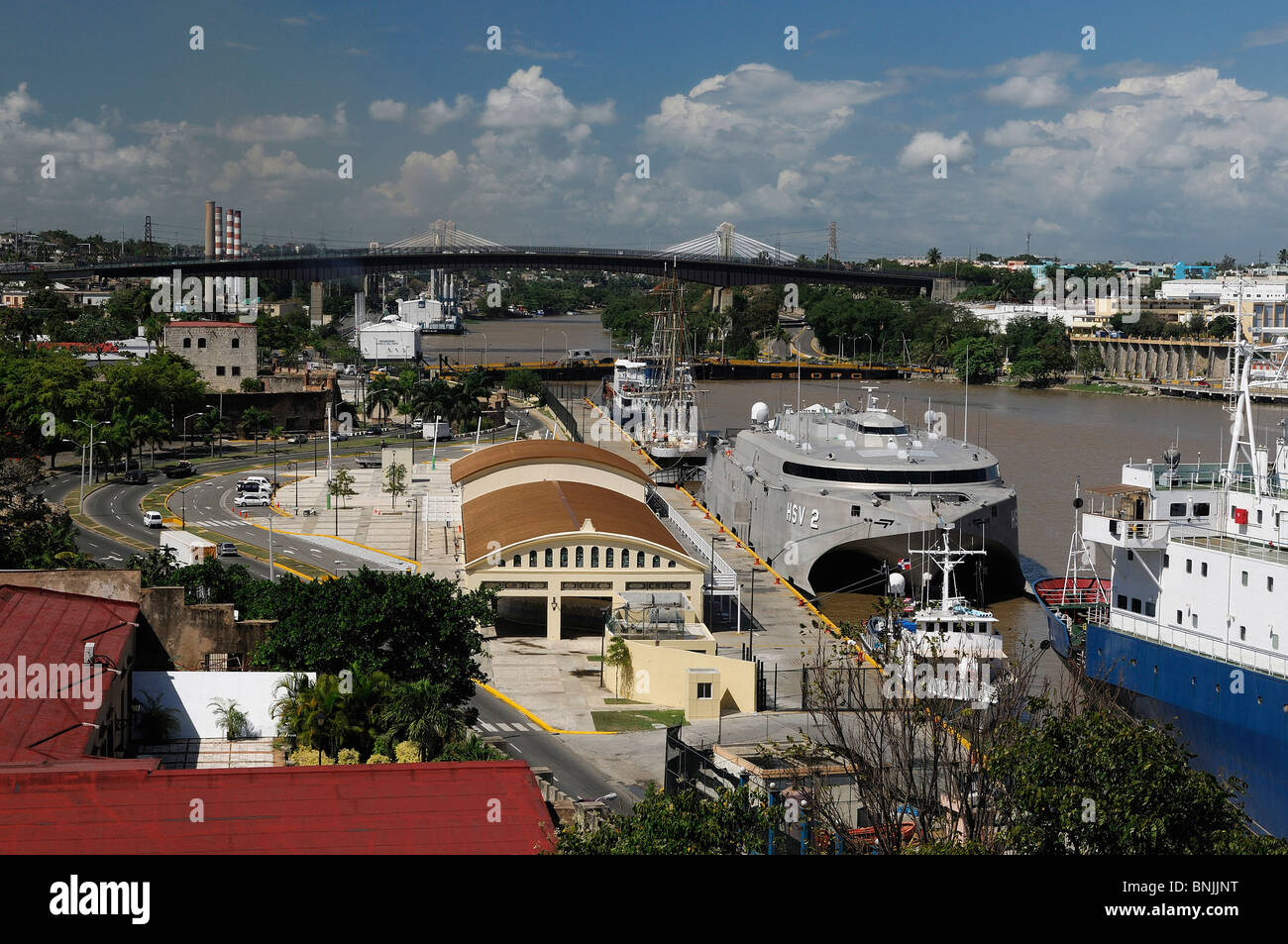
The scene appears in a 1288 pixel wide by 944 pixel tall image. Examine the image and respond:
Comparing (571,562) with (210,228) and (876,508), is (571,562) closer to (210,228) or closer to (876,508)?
(876,508)

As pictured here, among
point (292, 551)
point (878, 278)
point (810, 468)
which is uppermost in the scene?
point (878, 278)

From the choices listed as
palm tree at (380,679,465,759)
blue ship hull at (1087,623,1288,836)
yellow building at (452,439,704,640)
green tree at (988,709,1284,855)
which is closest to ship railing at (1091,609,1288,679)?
blue ship hull at (1087,623,1288,836)

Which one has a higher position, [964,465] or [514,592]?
[964,465]

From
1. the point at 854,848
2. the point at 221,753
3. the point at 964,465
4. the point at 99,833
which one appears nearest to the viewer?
the point at 99,833

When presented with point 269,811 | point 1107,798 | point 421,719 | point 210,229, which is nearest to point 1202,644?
point 1107,798

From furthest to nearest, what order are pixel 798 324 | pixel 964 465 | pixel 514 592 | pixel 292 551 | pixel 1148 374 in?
1. pixel 798 324
2. pixel 1148 374
3. pixel 292 551
4. pixel 964 465
5. pixel 514 592

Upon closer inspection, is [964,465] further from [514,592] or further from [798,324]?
[798,324]

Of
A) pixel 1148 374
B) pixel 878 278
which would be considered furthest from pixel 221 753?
pixel 878 278
